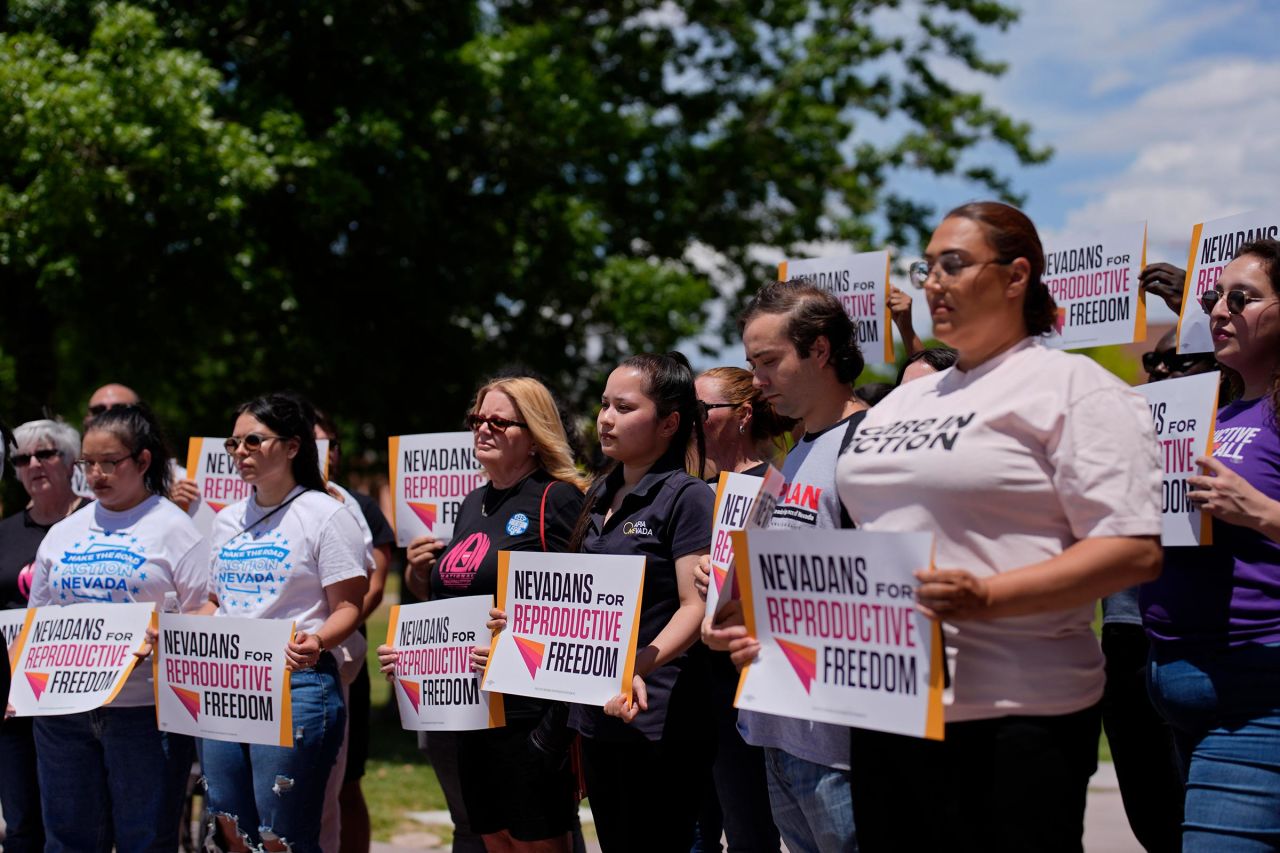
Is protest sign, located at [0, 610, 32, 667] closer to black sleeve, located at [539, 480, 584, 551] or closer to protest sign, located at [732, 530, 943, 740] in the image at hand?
black sleeve, located at [539, 480, 584, 551]

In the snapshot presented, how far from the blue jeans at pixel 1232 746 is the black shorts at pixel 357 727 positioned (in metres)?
4.19

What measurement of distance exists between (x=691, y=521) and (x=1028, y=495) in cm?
168

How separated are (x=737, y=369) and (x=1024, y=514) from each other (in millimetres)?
2546

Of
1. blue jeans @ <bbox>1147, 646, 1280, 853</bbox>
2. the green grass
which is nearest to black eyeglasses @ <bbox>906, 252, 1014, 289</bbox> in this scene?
blue jeans @ <bbox>1147, 646, 1280, 853</bbox>

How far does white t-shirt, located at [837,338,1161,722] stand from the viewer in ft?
9.03

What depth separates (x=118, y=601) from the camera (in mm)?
5539

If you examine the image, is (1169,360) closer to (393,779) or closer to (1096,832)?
(1096,832)

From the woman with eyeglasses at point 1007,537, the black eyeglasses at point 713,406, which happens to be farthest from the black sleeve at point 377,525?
the woman with eyeglasses at point 1007,537

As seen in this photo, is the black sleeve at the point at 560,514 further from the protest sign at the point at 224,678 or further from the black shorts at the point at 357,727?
the black shorts at the point at 357,727

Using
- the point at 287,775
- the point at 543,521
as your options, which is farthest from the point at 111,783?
the point at 543,521

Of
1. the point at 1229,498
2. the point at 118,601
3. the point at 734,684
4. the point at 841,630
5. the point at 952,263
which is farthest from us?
the point at 118,601

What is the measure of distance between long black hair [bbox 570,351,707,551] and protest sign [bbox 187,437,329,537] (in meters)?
2.63

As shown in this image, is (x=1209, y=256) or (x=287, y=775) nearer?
(x=1209, y=256)

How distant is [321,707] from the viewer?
5.13 meters
